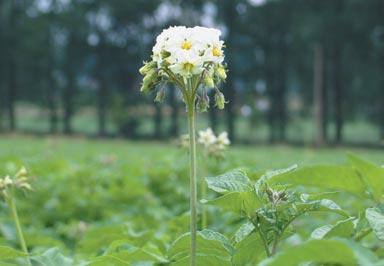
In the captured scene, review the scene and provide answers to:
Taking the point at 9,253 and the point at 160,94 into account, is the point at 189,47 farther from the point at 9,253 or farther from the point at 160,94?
the point at 9,253

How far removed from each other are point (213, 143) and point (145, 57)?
40.8 metres

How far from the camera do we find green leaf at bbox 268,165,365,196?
1294mm

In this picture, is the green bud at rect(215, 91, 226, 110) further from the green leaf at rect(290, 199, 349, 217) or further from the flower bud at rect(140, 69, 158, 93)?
the green leaf at rect(290, 199, 349, 217)

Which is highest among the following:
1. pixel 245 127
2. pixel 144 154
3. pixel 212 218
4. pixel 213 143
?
pixel 213 143

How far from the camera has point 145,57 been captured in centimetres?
4403

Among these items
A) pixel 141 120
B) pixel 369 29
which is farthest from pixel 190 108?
pixel 141 120

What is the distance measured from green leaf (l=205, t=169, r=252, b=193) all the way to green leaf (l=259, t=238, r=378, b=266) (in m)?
0.44

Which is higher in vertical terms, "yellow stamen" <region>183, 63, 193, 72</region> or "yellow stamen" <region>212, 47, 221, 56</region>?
"yellow stamen" <region>212, 47, 221, 56</region>

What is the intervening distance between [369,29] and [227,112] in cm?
949

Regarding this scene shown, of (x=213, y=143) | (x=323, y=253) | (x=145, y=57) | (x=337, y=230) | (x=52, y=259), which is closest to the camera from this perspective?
(x=323, y=253)

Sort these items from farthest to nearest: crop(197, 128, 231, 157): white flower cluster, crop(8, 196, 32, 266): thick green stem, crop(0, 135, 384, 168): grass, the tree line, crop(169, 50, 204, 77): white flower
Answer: the tree line → crop(0, 135, 384, 168): grass → crop(197, 128, 231, 157): white flower cluster → crop(8, 196, 32, 266): thick green stem → crop(169, 50, 204, 77): white flower

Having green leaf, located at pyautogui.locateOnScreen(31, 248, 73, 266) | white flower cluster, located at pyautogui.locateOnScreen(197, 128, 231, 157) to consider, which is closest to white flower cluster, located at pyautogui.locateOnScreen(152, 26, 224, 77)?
green leaf, located at pyautogui.locateOnScreen(31, 248, 73, 266)

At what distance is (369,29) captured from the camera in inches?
1435

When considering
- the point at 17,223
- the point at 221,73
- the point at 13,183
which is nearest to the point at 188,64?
the point at 221,73
